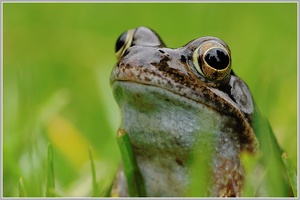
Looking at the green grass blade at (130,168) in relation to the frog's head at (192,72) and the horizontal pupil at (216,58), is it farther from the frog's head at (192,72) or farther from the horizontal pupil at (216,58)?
the horizontal pupil at (216,58)

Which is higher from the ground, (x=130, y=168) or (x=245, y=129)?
(x=245, y=129)

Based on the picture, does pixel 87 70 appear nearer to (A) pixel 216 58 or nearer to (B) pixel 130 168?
(B) pixel 130 168

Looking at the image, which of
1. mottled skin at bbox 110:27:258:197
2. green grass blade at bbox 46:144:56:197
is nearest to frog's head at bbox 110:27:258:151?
mottled skin at bbox 110:27:258:197

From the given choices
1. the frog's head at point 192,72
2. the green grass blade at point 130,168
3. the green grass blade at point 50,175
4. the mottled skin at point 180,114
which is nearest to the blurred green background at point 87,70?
the green grass blade at point 50,175

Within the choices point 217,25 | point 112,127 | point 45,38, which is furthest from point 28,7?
point 112,127

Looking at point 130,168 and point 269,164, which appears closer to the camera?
point 269,164

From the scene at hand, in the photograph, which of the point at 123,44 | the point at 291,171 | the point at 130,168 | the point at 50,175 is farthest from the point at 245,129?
the point at 50,175
